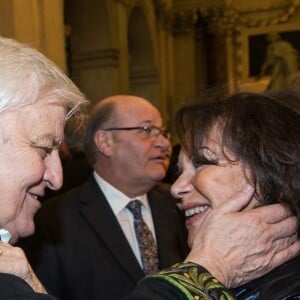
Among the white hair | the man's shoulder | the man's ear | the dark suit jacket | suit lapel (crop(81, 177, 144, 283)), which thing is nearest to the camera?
the man's shoulder

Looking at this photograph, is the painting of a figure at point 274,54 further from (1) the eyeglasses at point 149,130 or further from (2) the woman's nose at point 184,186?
(2) the woman's nose at point 184,186

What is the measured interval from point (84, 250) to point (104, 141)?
0.86 metres

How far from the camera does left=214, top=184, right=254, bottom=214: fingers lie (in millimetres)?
1802

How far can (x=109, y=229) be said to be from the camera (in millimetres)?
3287

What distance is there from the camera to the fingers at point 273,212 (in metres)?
1.80

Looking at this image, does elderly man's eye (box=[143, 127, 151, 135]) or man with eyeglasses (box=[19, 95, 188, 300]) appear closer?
man with eyeglasses (box=[19, 95, 188, 300])

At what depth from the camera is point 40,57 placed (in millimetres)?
1880

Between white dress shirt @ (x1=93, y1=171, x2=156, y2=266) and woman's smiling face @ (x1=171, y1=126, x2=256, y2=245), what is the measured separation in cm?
138

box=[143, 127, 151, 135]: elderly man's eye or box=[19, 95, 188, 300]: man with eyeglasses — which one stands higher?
box=[143, 127, 151, 135]: elderly man's eye

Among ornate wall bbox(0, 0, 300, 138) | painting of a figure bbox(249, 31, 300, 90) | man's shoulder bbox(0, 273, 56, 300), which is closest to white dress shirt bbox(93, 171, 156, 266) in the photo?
man's shoulder bbox(0, 273, 56, 300)

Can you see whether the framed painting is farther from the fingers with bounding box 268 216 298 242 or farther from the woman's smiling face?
the fingers with bounding box 268 216 298 242

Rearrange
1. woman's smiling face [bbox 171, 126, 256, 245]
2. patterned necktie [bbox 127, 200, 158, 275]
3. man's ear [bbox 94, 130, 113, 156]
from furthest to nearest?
man's ear [bbox 94, 130, 113, 156] → patterned necktie [bbox 127, 200, 158, 275] → woman's smiling face [bbox 171, 126, 256, 245]

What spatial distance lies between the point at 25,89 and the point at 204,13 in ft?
47.3

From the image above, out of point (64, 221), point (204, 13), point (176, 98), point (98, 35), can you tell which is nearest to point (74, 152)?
point (64, 221)
